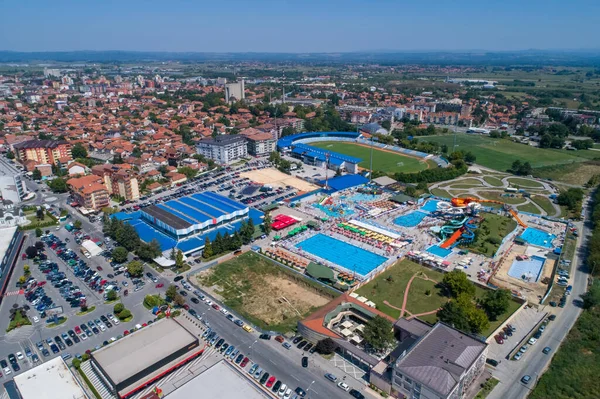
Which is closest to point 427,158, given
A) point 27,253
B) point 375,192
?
point 375,192

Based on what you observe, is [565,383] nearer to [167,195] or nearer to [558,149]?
[167,195]

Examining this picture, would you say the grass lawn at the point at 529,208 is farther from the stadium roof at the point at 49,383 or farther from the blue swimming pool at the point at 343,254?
the stadium roof at the point at 49,383

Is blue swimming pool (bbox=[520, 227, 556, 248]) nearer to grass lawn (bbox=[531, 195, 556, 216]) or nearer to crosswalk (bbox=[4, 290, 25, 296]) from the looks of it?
grass lawn (bbox=[531, 195, 556, 216])

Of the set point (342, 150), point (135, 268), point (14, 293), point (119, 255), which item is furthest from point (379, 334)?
point (342, 150)

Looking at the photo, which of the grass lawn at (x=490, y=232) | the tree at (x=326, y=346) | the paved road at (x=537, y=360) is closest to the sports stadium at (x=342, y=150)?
the grass lawn at (x=490, y=232)

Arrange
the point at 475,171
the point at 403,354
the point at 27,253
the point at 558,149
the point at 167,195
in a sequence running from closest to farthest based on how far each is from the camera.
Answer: the point at 403,354
the point at 27,253
the point at 167,195
the point at 475,171
the point at 558,149

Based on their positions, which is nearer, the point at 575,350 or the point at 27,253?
the point at 575,350

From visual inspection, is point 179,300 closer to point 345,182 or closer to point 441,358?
point 441,358
